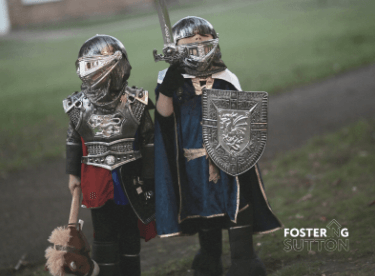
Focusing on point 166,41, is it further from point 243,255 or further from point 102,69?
point 243,255

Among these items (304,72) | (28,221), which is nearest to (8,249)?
(28,221)

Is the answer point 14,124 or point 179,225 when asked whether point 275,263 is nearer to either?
point 179,225

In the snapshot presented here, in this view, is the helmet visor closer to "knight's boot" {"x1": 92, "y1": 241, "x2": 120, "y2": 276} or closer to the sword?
the sword

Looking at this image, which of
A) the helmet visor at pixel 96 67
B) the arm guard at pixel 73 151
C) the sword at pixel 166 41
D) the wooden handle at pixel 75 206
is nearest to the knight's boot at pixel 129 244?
the wooden handle at pixel 75 206

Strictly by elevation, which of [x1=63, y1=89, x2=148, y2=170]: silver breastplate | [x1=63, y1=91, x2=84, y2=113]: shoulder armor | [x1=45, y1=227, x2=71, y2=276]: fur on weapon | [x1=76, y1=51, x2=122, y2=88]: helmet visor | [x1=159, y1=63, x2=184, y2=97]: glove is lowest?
[x1=45, y1=227, x2=71, y2=276]: fur on weapon

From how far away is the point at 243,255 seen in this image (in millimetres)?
2916

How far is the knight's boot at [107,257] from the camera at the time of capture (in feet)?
9.40

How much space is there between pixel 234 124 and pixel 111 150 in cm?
Result: 80

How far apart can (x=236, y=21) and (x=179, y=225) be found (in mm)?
14782

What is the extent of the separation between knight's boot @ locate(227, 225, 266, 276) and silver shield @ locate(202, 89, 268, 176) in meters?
0.40

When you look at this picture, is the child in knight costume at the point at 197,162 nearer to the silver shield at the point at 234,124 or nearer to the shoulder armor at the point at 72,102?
the silver shield at the point at 234,124

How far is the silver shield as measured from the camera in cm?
286

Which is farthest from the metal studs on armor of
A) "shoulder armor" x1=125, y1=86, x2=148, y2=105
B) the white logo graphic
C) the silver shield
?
the white logo graphic

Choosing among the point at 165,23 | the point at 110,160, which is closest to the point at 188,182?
the point at 110,160
